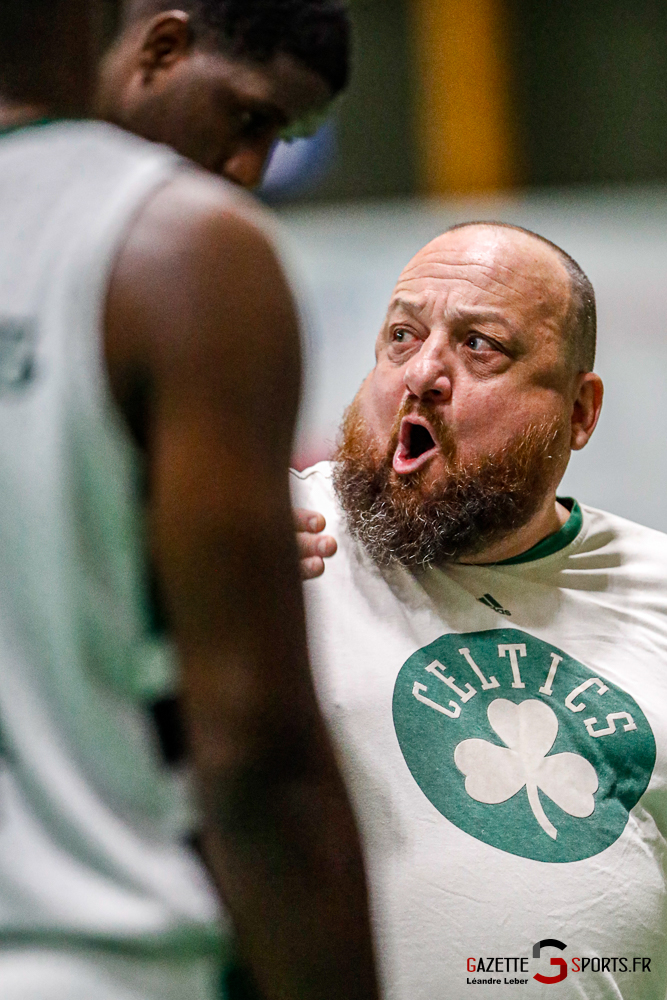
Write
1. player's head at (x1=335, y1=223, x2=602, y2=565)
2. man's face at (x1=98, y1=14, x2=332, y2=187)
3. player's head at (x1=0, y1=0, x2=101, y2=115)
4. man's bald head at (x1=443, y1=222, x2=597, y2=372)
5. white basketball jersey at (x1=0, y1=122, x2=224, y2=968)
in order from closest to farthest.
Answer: white basketball jersey at (x1=0, y1=122, x2=224, y2=968)
player's head at (x1=0, y1=0, x2=101, y2=115)
man's face at (x1=98, y1=14, x2=332, y2=187)
player's head at (x1=335, y1=223, x2=602, y2=565)
man's bald head at (x1=443, y1=222, x2=597, y2=372)

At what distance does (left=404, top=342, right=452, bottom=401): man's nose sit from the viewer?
181 cm

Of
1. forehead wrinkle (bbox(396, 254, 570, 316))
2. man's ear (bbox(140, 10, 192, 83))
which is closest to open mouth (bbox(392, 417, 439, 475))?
forehead wrinkle (bbox(396, 254, 570, 316))

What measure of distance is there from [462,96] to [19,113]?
5.09 metres

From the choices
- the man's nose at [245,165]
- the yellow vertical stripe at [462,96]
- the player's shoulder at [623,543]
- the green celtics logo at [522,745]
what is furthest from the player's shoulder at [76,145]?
the yellow vertical stripe at [462,96]

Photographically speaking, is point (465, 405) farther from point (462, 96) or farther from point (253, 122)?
point (462, 96)

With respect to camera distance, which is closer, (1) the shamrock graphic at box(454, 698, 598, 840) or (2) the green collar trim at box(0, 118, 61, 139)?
(2) the green collar trim at box(0, 118, 61, 139)

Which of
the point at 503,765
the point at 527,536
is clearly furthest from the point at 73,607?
the point at 527,536

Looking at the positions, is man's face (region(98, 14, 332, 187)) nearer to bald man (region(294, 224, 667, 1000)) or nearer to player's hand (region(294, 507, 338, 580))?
bald man (region(294, 224, 667, 1000))

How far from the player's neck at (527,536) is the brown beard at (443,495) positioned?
14mm

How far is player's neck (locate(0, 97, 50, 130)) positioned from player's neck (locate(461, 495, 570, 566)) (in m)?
1.15

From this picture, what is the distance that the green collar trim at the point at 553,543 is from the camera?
187cm

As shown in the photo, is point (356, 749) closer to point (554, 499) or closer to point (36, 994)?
point (554, 499)

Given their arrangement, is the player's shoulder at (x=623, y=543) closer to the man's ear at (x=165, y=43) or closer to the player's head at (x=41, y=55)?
the man's ear at (x=165, y=43)

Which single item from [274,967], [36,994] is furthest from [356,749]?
[36,994]
